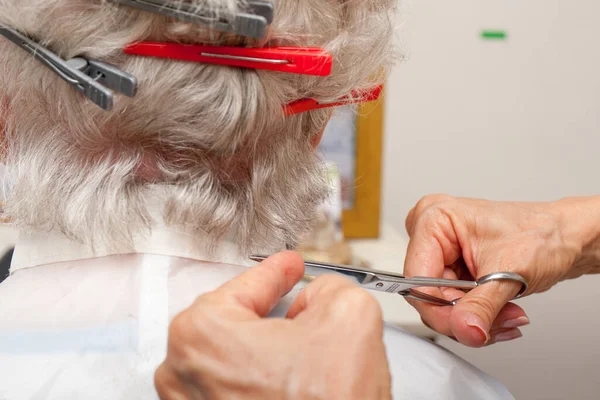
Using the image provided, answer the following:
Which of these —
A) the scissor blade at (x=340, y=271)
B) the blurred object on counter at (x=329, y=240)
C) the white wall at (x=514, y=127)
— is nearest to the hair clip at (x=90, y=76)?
the scissor blade at (x=340, y=271)

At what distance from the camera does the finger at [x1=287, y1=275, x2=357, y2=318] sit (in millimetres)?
416

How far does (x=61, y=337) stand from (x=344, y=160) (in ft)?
3.86

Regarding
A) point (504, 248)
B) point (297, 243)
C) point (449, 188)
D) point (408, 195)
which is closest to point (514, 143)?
point (449, 188)

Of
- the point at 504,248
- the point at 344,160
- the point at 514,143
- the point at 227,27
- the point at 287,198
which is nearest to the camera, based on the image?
the point at 227,27

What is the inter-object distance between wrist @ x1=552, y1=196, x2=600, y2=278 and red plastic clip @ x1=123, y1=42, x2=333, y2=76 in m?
0.52

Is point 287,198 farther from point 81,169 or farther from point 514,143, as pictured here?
point 514,143

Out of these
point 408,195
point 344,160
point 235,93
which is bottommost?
point 408,195

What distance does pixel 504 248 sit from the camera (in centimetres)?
77

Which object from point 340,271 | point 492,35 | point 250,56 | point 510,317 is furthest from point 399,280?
point 492,35

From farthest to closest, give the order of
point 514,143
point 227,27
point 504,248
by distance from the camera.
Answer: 1. point 514,143
2. point 504,248
3. point 227,27

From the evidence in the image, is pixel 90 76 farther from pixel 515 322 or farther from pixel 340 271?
pixel 515 322

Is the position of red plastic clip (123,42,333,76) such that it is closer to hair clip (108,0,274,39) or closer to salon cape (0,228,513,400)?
hair clip (108,0,274,39)

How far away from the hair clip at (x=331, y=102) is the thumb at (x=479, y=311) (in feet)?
0.86

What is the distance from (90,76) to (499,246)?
1.83 feet
